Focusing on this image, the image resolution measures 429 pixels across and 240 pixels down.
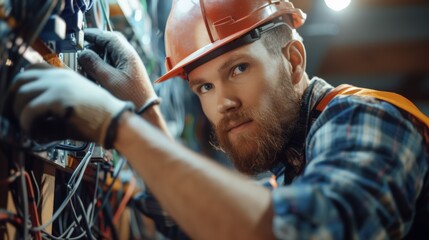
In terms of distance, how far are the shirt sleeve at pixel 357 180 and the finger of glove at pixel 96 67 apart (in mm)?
803

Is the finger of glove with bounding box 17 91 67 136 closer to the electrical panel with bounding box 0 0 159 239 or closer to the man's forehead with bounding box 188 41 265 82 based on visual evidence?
the electrical panel with bounding box 0 0 159 239

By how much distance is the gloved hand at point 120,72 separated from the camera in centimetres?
159

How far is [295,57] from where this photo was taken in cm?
208

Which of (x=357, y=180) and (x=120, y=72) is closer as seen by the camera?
(x=357, y=180)

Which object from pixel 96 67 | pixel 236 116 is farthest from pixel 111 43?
pixel 236 116

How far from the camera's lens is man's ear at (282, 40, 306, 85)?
6.73ft

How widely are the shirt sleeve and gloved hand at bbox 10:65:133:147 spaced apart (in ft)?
1.66

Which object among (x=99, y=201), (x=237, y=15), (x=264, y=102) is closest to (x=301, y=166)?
(x=264, y=102)

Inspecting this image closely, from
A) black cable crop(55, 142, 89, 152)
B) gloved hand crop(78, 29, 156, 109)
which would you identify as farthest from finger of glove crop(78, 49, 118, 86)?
black cable crop(55, 142, 89, 152)

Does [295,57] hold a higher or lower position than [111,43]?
lower

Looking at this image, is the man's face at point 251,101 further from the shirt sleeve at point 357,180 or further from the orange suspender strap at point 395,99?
the shirt sleeve at point 357,180

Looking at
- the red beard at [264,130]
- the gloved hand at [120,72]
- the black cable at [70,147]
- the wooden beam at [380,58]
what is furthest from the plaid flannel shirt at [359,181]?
the wooden beam at [380,58]

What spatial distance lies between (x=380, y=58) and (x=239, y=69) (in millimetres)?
4269

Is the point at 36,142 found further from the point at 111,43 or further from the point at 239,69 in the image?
the point at 239,69
